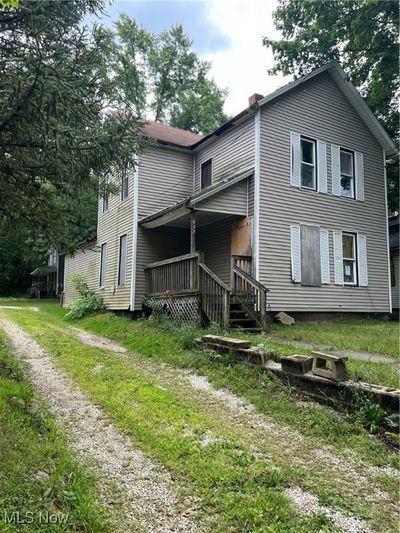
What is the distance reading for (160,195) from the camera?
1371cm

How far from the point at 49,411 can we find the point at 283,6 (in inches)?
765

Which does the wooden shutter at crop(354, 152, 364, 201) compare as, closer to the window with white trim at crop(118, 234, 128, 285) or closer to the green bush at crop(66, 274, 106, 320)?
the window with white trim at crop(118, 234, 128, 285)

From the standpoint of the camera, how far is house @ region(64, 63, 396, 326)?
10812 millimetres

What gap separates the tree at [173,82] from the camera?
98.6 ft

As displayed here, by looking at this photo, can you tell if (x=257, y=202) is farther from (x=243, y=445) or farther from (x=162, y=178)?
(x=243, y=445)

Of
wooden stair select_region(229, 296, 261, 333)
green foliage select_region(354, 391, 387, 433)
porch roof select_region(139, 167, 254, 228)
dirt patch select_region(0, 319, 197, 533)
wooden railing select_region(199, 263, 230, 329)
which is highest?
porch roof select_region(139, 167, 254, 228)

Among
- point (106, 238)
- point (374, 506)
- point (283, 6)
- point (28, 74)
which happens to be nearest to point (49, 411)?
point (374, 506)

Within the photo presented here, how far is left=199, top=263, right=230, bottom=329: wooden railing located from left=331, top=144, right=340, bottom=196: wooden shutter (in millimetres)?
6330

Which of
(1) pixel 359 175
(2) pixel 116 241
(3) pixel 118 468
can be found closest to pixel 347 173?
(1) pixel 359 175

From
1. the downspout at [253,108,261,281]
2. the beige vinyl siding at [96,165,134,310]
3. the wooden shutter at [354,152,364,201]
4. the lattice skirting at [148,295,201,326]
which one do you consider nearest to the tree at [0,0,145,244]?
the lattice skirting at [148,295,201,326]

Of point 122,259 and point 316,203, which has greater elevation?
point 316,203

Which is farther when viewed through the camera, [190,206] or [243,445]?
[190,206]

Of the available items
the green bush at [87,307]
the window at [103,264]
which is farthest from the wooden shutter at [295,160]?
the green bush at [87,307]

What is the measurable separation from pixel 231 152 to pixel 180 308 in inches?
226
